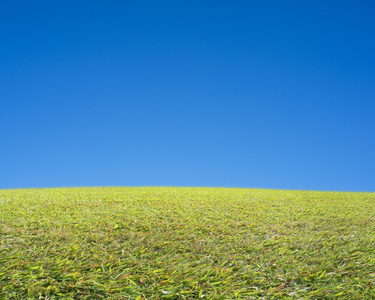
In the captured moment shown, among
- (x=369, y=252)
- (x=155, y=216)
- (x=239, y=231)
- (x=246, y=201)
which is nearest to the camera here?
(x=369, y=252)

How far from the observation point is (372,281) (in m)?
3.65

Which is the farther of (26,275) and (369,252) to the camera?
(369,252)

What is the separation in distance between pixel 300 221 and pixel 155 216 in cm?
287

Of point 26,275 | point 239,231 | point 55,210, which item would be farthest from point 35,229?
point 239,231

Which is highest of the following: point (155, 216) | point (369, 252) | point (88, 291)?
point (155, 216)

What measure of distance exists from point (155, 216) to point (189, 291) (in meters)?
2.23

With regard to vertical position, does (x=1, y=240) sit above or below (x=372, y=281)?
above

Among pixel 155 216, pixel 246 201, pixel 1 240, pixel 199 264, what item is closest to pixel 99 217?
pixel 155 216

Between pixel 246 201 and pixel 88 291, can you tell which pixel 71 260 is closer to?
pixel 88 291

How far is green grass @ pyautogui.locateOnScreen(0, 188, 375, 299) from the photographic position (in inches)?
127

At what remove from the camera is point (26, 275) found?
10.7ft

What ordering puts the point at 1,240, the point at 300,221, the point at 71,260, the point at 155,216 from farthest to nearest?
the point at 300,221, the point at 155,216, the point at 1,240, the point at 71,260

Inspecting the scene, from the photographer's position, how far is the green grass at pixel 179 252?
127 inches

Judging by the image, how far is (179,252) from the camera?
13.3ft
